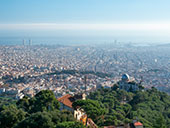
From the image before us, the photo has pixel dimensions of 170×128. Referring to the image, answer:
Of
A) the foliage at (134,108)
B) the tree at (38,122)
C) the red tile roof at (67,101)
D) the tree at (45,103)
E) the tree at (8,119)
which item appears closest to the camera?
the tree at (38,122)

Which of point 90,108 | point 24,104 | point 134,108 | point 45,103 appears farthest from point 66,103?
point 134,108

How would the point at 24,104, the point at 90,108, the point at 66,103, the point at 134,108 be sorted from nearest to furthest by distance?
the point at 90,108, the point at 66,103, the point at 24,104, the point at 134,108

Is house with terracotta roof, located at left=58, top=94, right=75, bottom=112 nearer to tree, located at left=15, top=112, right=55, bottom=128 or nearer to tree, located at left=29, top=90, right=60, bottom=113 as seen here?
tree, located at left=29, top=90, right=60, bottom=113

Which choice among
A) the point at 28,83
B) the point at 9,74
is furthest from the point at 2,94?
the point at 9,74

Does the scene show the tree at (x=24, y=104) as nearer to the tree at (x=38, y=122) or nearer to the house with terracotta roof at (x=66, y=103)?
the house with terracotta roof at (x=66, y=103)

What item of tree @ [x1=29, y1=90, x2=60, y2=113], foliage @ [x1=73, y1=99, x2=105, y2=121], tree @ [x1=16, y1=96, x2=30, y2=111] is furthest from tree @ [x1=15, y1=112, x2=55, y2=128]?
tree @ [x1=16, y1=96, x2=30, y2=111]

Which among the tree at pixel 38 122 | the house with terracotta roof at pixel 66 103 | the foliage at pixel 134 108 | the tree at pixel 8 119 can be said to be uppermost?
the tree at pixel 38 122

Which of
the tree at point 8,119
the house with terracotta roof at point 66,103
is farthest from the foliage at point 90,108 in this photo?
the tree at point 8,119

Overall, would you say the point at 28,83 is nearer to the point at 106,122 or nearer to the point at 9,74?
the point at 9,74

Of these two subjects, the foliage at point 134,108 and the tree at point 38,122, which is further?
the foliage at point 134,108

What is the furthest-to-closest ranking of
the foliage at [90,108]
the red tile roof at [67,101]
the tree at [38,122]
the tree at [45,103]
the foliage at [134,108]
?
the red tile roof at [67,101] → the foliage at [134,108] → the tree at [45,103] → the foliage at [90,108] → the tree at [38,122]

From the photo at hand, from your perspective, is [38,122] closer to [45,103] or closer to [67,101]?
[45,103]
